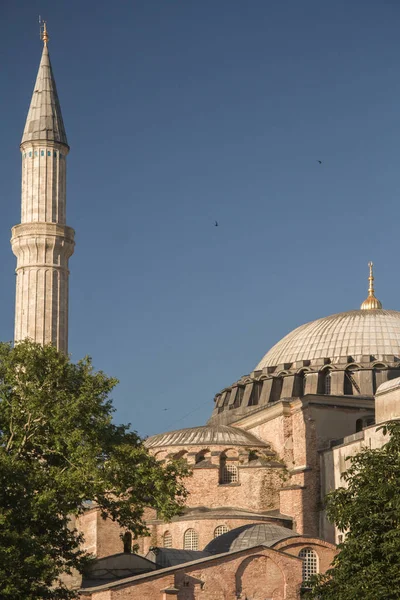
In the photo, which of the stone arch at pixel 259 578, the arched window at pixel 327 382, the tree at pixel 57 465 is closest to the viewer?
the tree at pixel 57 465

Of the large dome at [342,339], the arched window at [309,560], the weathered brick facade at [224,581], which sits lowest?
the weathered brick facade at [224,581]

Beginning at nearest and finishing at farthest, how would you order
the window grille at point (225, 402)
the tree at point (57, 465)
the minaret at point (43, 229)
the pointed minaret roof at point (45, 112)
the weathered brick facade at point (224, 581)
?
the tree at point (57, 465), the weathered brick facade at point (224, 581), the minaret at point (43, 229), the pointed minaret roof at point (45, 112), the window grille at point (225, 402)

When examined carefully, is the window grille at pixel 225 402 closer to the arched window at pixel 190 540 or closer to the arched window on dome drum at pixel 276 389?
the arched window on dome drum at pixel 276 389

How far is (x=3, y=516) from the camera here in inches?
1209

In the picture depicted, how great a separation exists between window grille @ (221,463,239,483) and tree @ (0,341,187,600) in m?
10.7

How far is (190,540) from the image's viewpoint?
147 feet

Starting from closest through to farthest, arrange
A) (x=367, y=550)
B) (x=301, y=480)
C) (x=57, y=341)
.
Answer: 1. (x=367, y=550)
2. (x=301, y=480)
3. (x=57, y=341)

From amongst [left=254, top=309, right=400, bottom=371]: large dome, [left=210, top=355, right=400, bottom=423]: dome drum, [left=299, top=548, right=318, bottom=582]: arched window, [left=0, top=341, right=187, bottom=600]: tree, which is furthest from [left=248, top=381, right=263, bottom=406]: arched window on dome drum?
[left=0, top=341, right=187, bottom=600]: tree

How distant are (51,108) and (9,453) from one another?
22.2 metres

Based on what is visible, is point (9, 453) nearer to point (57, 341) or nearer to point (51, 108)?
point (57, 341)

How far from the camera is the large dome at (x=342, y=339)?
55094 millimetres

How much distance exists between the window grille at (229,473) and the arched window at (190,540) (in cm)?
339

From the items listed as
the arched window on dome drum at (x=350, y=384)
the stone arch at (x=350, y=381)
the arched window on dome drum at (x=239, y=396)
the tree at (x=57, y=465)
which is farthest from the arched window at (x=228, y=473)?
the tree at (x=57, y=465)

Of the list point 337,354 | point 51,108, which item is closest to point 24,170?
point 51,108
